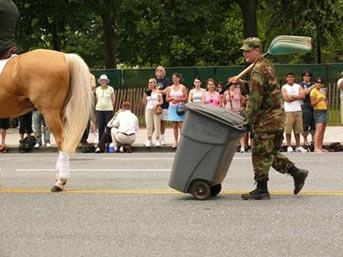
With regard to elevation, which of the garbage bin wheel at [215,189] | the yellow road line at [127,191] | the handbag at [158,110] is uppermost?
the handbag at [158,110]

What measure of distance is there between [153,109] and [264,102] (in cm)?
948

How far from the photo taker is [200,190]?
9.08 metres

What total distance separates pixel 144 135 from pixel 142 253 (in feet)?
50.5

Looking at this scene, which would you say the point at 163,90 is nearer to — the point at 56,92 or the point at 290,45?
the point at 56,92

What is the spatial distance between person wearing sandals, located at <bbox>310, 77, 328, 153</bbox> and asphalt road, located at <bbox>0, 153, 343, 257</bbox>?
4.77 m

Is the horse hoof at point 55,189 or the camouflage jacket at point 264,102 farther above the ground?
the camouflage jacket at point 264,102

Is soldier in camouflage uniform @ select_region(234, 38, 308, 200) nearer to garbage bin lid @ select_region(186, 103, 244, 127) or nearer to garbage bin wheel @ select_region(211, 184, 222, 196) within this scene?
garbage bin lid @ select_region(186, 103, 244, 127)

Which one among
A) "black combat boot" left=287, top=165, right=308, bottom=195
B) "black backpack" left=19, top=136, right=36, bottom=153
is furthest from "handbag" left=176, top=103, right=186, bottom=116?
"black backpack" left=19, top=136, right=36, bottom=153

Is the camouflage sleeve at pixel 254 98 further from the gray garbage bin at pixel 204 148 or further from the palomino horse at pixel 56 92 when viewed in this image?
the palomino horse at pixel 56 92

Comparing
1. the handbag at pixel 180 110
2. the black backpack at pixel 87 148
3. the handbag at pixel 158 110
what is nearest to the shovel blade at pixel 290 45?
the handbag at pixel 180 110

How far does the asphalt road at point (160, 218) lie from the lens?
664cm

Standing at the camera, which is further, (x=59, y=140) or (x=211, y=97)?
(x=211, y=97)

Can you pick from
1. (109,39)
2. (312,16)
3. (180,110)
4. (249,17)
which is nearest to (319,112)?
(180,110)

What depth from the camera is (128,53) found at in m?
44.4
